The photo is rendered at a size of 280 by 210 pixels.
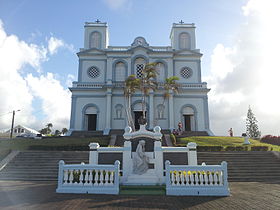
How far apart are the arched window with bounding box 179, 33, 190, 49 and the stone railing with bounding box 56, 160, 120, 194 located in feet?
95.6

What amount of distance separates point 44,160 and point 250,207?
1404 centimetres

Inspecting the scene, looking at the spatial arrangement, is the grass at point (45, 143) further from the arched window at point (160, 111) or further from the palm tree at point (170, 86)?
the palm tree at point (170, 86)

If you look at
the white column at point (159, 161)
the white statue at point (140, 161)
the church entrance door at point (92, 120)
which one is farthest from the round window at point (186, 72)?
the white statue at point (140, 161)

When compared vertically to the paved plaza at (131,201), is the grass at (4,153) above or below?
above

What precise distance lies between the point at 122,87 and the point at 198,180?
22.7 metres

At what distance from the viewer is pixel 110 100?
30.0 m

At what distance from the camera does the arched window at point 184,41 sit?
3466cm

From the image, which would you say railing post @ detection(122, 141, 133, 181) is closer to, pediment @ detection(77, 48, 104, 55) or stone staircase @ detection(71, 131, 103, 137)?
stone staircase @ detection(71, 131, 103, 137)

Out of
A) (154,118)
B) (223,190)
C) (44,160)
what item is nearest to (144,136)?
(223,190)

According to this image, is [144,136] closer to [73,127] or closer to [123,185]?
[123,185]

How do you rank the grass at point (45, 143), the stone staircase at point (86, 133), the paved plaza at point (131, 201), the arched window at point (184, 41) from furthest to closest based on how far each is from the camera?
1. the arched window at point (184, 41)
2. the stone staircase at point (86, 133)
3. the grass at point (45, 143)
4. the paved plaza at point (131, 201)

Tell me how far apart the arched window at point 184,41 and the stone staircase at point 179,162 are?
21395 mm

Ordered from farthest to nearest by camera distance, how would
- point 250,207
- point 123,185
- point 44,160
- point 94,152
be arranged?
point 44,160 → point 94,152 → point 123,185 → point 250,207

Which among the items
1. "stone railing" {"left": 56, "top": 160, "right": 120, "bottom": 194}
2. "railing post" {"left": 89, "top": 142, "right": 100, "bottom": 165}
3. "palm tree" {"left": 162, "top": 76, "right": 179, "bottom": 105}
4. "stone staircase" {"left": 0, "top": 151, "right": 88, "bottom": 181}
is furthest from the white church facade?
"stone railing" {"left": 56, "top": 160, "right": 120, "bottom": 194}
